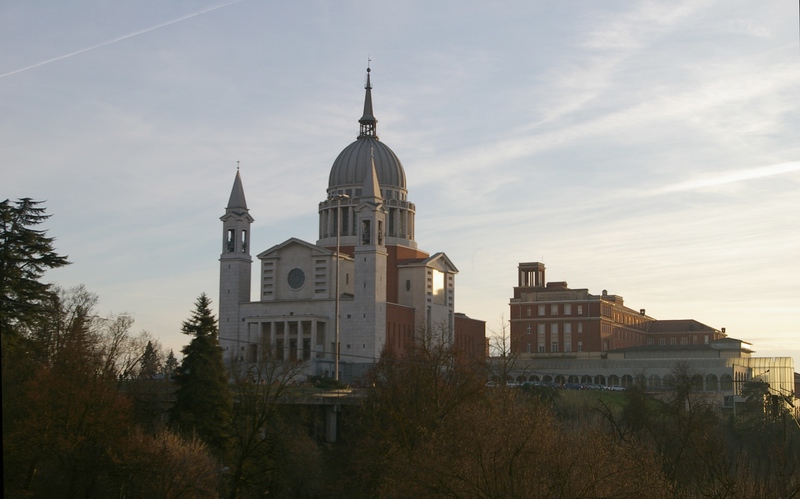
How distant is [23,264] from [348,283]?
60.8 m

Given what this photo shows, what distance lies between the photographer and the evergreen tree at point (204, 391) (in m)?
49.8

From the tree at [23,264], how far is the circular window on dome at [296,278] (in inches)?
2122

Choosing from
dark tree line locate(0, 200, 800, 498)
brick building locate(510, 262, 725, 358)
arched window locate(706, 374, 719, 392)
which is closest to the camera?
dark tree line locate(0, 200, 800, 498)

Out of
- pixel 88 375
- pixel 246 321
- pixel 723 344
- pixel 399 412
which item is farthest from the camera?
pixel 723 344

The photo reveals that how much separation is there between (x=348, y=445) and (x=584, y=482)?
85.6 feet

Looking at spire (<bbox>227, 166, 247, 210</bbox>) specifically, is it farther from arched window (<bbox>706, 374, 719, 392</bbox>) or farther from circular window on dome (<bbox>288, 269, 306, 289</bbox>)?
arched window (<bbox>706, 374, 719, 392</bbox>)

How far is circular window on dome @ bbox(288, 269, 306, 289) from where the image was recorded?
333 feet

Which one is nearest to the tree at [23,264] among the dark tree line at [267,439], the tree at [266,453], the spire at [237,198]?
the dark tree line at [267,439]

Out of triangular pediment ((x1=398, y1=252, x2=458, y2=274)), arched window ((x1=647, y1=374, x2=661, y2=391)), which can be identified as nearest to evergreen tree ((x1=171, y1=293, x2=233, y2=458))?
triangular pediment ((x1=398, y1=252, x2=458, y2=274))

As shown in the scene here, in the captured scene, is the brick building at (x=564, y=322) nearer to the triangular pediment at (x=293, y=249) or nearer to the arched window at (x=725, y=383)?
the arched window at (x=725, y=383)

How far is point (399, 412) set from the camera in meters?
47.2

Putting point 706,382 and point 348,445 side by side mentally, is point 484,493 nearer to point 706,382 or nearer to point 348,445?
point 348,445

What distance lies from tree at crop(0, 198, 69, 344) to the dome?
65.8 m

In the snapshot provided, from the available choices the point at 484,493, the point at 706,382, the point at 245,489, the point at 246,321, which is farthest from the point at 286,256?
the point at 484,493
